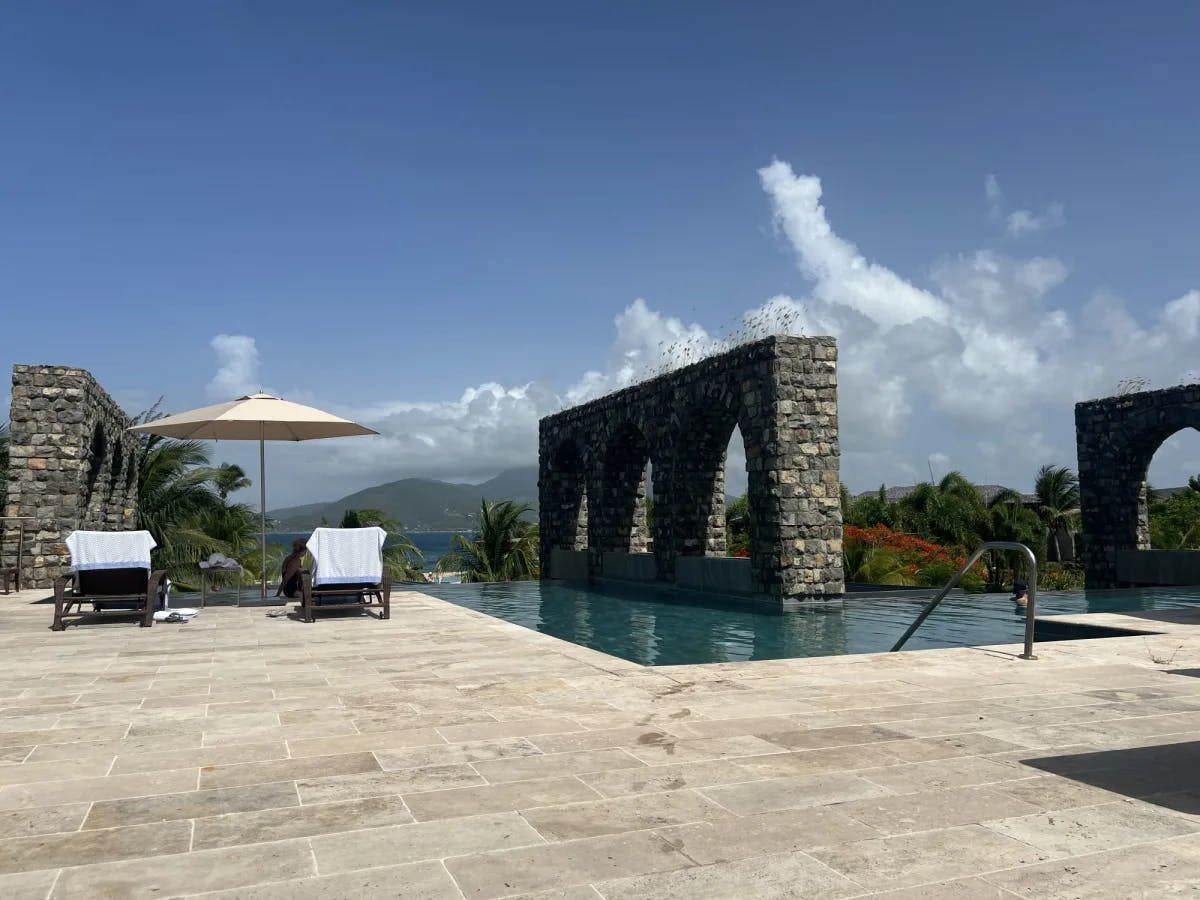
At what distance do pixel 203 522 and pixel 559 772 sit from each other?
22.1 meters

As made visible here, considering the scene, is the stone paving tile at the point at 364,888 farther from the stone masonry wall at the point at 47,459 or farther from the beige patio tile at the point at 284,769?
the stone masonry wall at the point at 47,459

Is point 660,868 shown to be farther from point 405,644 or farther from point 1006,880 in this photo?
point 405,644

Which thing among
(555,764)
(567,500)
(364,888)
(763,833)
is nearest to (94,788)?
(364,888)

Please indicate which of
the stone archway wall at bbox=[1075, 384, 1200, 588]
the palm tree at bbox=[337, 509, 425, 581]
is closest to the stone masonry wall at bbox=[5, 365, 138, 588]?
the palm tree at bbox=[337, 509, 425, 581]

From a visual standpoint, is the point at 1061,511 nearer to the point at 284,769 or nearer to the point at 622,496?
the point at 622,496

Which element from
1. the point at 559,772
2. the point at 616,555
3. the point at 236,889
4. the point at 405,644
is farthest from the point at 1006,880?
the point at 616,555

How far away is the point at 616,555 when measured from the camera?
1991cm

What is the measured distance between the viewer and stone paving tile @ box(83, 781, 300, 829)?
332cm

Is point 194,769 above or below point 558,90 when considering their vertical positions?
below

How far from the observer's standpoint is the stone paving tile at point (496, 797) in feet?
11.1

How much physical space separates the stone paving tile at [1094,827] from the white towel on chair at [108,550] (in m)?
9.02

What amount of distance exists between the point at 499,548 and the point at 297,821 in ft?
73.4

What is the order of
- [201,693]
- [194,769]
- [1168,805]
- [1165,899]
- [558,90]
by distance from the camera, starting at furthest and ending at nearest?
[558,90] → [201,693] → [194,769] → [1168,805] → [1165,899]

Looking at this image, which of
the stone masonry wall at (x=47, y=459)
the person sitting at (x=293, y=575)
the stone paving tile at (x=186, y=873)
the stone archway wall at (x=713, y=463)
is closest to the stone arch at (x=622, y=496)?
the stone archway wall at (x=713, y=463)
